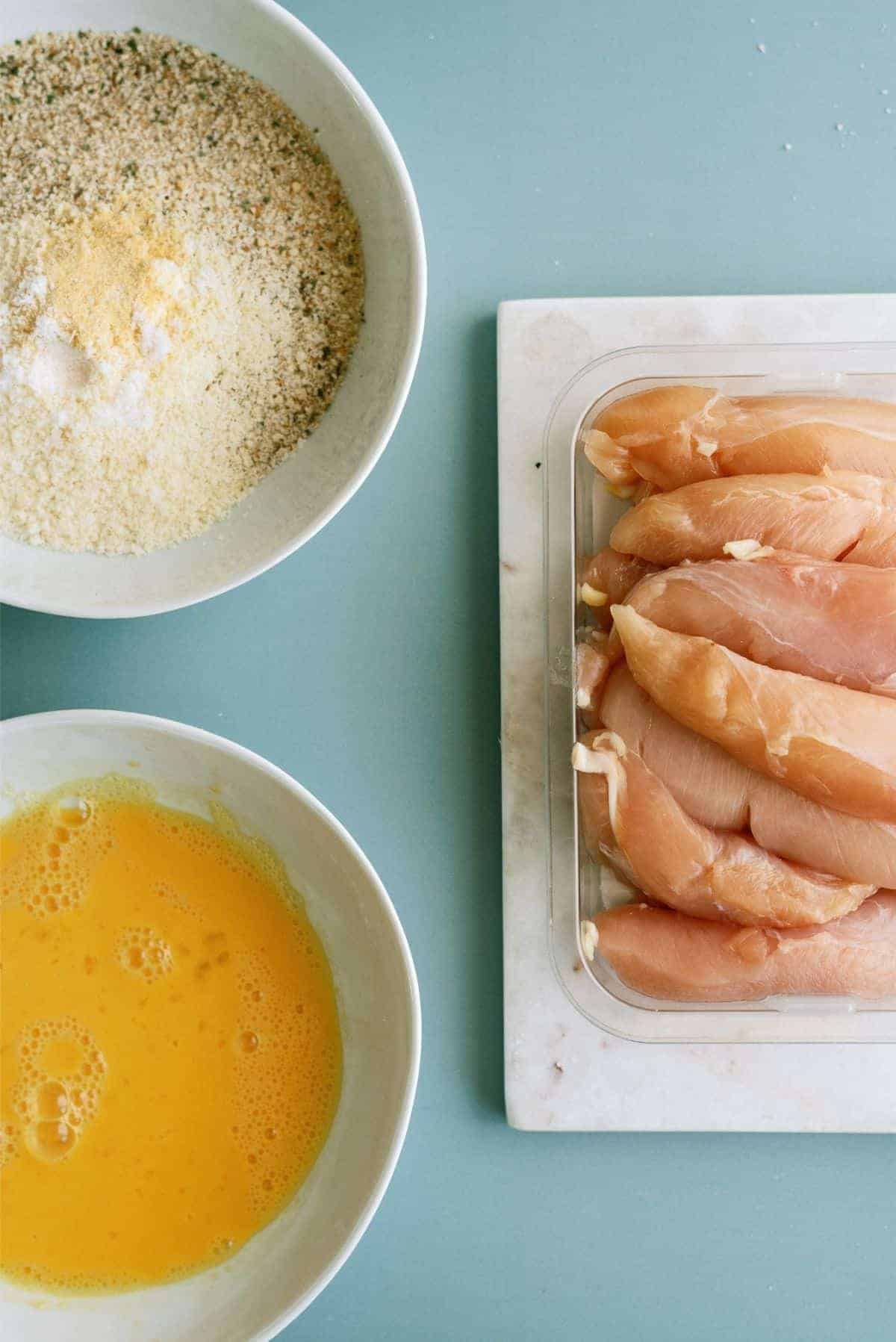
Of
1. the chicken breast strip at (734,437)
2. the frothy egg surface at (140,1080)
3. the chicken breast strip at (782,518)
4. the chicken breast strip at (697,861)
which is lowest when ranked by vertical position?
the frothy egg surface at (140,1080)

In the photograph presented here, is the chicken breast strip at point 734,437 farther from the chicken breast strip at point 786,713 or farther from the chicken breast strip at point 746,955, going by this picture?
the chicken breast strip at point 746,955

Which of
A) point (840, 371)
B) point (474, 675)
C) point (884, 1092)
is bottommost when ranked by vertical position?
point (884, 1092)

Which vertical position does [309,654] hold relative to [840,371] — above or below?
below

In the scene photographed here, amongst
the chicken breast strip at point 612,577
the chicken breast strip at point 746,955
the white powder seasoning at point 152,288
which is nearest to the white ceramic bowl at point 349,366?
the white powder seasoning at point 152,288

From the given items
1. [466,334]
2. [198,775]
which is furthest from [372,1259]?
[466,334]

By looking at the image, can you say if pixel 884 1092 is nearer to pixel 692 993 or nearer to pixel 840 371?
A: pixel 692 993

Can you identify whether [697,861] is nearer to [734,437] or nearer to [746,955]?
[746,955]
